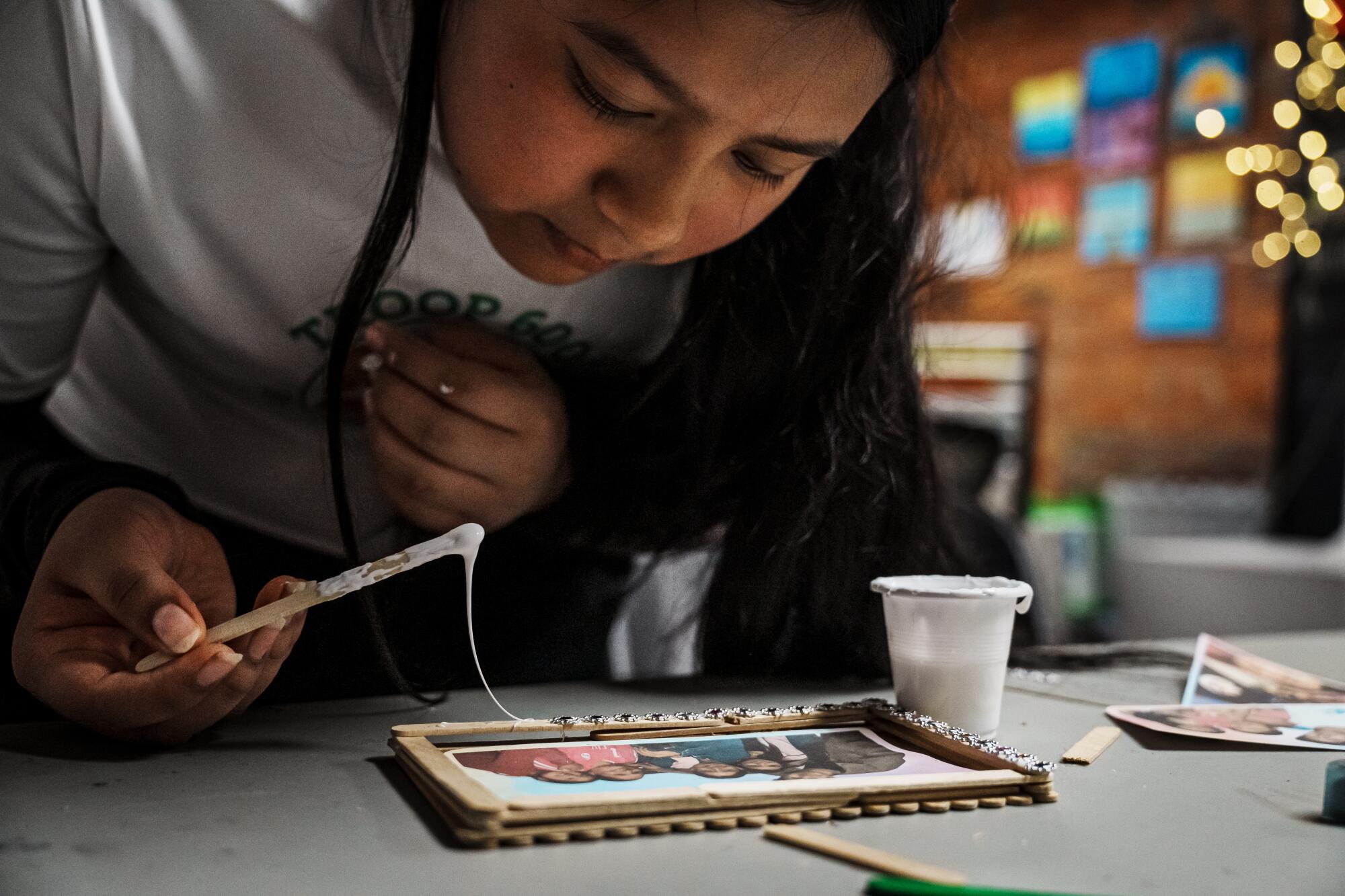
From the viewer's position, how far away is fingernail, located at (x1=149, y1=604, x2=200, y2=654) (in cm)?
62

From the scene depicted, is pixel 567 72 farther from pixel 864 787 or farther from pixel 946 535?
pixel 946 535

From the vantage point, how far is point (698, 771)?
62cm

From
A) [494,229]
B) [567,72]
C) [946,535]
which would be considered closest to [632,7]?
[567,72]

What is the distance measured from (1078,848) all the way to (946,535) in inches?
21.9

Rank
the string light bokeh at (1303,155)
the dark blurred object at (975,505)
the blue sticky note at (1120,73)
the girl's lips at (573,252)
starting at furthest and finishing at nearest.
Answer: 1. the blue sticky note at (1120,73)
2. the string light bokeh at (1303,155)
3. the dark blurred object at (975,505)
4. the girl's lips at (573,252)

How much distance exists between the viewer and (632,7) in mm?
677

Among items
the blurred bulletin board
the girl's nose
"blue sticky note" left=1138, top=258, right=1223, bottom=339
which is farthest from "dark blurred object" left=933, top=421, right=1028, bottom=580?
"blue sticky note" left=1138, top=258, right=1223, bottom=339

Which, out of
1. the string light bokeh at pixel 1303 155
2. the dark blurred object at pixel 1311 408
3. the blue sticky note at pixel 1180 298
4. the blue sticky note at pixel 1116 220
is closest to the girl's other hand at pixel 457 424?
the string light bokeh at pixel 1303 155

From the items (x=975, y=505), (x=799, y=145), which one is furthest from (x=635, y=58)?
(x=975, y=505)

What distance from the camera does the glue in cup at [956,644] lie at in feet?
2.46

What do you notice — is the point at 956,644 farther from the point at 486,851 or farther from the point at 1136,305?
the point at 1136,305

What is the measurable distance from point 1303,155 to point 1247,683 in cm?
272

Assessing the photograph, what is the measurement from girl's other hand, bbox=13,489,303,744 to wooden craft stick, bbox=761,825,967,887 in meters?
0.31

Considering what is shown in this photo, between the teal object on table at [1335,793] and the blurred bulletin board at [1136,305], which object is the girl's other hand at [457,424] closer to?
the teal object on table at [1335,793]
